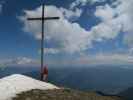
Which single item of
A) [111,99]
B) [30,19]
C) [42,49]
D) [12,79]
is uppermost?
[30,19]

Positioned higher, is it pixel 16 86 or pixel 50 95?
pixel 16 86

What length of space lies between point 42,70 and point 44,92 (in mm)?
7814

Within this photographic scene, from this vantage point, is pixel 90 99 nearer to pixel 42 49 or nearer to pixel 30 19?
pixel 42 49

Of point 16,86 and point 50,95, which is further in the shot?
point 16,86

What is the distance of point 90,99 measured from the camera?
22875mm

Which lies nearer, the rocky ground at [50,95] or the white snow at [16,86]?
the rocky ground at [50,95]

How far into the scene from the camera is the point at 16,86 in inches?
948

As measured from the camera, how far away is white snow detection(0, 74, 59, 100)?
22188mm

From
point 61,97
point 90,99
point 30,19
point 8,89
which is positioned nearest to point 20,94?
point 8,89

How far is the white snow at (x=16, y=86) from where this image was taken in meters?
22.2

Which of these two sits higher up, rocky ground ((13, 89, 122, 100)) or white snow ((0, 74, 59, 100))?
white snow ((0, 74, 59, 100))

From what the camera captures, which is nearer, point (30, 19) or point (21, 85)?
point (21, 85)

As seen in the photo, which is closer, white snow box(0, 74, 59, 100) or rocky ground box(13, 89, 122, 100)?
rocky ground box(13, 89, 122, 100)

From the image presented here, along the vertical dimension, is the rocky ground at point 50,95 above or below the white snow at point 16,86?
below
